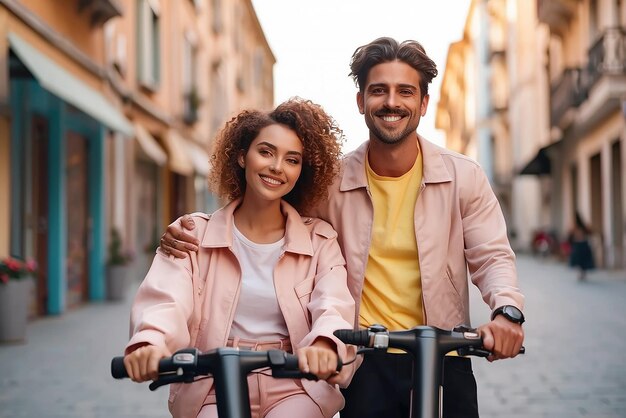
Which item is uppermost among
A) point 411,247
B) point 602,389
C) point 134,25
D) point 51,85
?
point 134,25

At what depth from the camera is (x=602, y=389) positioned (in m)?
6.25

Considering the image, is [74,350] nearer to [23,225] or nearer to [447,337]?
[23,225]

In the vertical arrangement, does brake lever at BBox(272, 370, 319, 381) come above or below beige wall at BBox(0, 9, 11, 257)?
below

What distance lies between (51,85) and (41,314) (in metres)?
3.62

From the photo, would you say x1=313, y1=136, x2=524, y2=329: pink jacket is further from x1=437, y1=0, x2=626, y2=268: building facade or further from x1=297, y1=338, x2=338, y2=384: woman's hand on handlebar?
x1=437, y1=0, x2=626, y2=268: building facade

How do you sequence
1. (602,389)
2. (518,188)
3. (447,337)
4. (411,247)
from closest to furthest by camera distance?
1. (447,337)
2. (411,247)
3. (602,389)
4. (518,188)

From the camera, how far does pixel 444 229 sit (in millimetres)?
2846

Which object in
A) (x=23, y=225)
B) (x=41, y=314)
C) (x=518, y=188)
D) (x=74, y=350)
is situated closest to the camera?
(x=74, y=350)

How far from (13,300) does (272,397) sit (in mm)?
6739

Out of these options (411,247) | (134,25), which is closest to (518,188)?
(134,25)

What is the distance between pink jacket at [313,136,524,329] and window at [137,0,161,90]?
14.8 meters

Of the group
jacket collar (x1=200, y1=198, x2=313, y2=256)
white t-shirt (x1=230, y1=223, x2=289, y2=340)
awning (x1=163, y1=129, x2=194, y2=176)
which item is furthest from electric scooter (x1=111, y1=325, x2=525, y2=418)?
awning (x1=163, y1=129, x2=194, y2=176)

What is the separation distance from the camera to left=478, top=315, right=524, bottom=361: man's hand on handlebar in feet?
7.54

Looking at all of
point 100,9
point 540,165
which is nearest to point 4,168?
point 100,9
